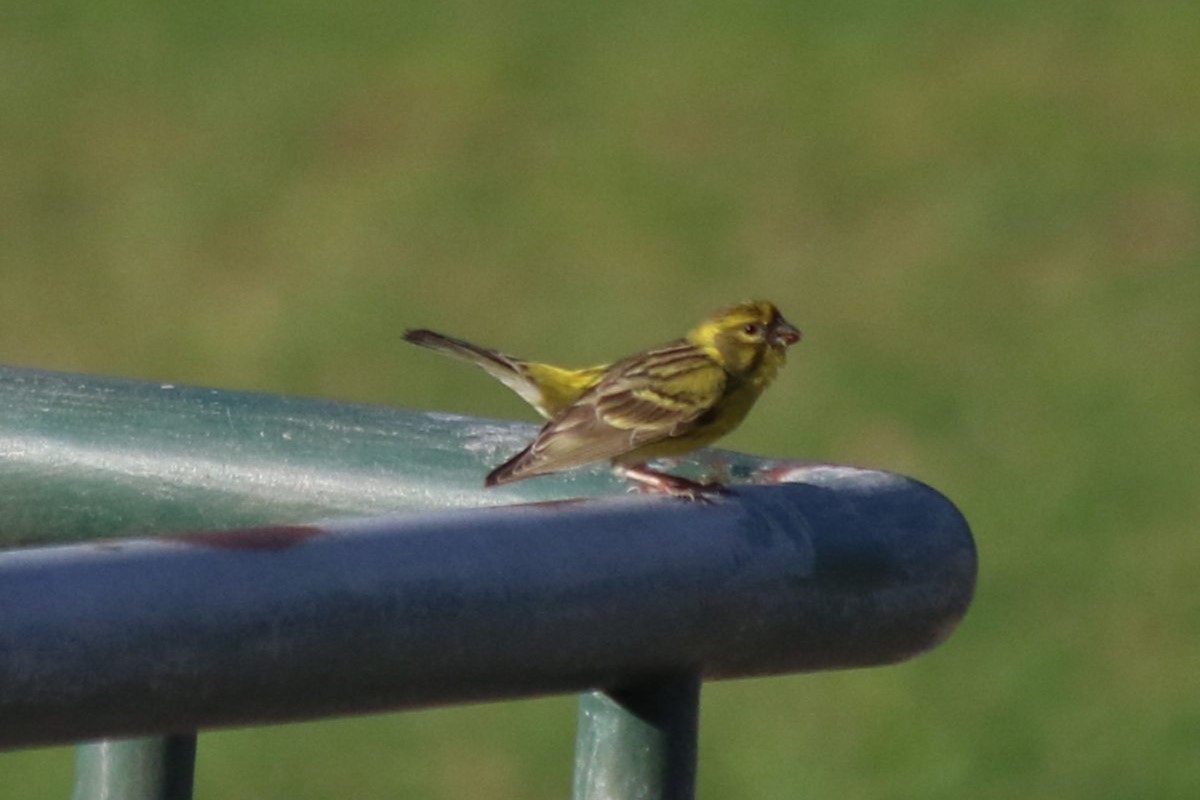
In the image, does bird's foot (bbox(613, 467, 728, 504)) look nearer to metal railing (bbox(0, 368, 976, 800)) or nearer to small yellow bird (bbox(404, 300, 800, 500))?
metal railing (bbox(0, 368, 976, 800))

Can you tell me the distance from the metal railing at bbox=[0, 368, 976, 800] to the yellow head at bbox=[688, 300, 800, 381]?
273 centimetres

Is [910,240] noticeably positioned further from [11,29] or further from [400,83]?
[11,29]

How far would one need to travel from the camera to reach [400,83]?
59.0ft

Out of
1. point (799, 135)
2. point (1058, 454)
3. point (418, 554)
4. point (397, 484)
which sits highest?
point (799, 135)

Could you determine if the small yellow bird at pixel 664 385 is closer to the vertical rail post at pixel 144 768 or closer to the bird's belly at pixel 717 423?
the bird's belly at pixel 717 423

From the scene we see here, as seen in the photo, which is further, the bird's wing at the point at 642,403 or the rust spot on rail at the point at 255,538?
the bird's wing at the point at 642,403

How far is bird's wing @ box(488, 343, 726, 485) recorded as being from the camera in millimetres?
5441

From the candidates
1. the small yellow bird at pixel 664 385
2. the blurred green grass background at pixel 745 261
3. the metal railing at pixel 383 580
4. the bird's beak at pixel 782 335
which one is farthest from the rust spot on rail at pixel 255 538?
the blurred green grass background at pixel 745 261

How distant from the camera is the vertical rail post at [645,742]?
2.65 meters

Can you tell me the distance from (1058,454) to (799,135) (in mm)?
4519

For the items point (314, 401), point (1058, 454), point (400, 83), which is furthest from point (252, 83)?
point (314, 401)

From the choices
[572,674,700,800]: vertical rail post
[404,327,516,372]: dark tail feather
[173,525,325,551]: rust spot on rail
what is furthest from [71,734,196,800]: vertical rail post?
[404,327,516,372]: dark tail feather

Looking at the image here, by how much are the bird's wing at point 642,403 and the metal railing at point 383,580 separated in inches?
65.1

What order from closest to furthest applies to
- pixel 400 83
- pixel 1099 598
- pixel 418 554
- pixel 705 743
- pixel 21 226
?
1. pixel 418 554
2. pixel 705 743
3. pixel 1099 598
4. pixel 21 226
5. pixel 400 83
